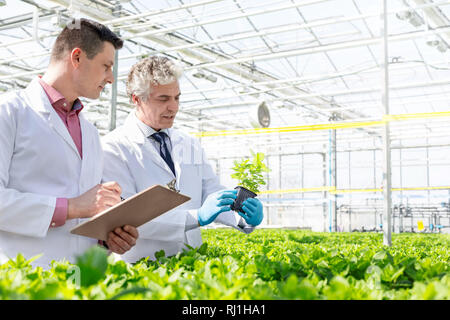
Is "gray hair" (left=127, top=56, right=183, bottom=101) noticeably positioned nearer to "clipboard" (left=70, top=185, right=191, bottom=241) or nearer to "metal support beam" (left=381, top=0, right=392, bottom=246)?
"clipboard" (left=70, top=185, right=191, bottom=241)

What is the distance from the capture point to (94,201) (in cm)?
191

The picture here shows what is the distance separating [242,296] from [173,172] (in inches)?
63.4

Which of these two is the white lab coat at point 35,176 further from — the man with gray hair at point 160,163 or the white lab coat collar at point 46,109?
the man with gray hair at point 160,163

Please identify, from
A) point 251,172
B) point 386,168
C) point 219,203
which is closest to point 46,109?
point 219,203

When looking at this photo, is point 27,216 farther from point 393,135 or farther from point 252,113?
point 393,135

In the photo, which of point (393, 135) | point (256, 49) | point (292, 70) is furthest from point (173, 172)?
point (393, 135)

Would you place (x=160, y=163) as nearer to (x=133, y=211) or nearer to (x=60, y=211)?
(x=60, y=211)

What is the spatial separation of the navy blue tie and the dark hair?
573 mm

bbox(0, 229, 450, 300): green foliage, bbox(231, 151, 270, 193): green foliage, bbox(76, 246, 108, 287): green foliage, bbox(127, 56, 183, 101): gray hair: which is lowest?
bbox(0, 229, 450, 300): green foliage

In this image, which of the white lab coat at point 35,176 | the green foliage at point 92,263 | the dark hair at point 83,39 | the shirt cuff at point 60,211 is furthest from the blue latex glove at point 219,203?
the green foliage at point 92,263

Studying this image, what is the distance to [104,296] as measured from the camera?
3.52 feet

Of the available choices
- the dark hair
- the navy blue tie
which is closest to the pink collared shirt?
the dark hair

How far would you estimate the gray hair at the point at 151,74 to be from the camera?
247 centimetres

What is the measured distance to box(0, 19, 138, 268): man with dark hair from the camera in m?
1.93
